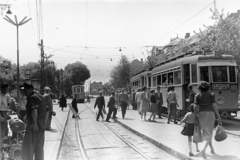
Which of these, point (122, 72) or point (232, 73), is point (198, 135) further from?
point (122, 72)

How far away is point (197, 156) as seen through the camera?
7.86 m

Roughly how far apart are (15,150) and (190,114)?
13.3 feet

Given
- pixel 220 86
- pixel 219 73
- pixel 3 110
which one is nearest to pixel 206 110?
pixel 3 110

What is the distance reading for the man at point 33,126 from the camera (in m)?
6.52

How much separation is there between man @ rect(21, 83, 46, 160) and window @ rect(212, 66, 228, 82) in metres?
10.00

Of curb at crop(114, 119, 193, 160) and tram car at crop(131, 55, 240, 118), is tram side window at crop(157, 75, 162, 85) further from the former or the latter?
curb at crop(114, 119, 193, 160)

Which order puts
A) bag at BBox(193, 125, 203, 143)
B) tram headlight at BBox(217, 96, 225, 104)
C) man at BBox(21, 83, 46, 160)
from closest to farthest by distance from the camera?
man at BBox(21, 83, 46, 160)
bag at BBox(193, 125, 203, 143)
tram headlight at BBox(217, 96, 225, 104)

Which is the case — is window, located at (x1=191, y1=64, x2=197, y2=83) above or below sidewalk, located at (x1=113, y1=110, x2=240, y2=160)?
above

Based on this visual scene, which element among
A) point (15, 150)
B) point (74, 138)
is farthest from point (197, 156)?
point (74, 138)

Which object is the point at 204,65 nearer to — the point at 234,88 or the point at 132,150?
the point at 234,88

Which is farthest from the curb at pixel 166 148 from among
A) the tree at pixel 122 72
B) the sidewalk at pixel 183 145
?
the tree at pixel 122 72

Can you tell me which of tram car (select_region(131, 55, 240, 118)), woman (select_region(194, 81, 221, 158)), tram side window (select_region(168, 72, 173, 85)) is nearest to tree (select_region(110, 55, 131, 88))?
tram side window (select_region(168, 72, 173, 85))

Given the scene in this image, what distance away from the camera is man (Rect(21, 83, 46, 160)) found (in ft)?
21.4

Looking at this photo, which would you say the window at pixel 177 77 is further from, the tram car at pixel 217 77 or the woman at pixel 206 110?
the woman at pixel 206 110
